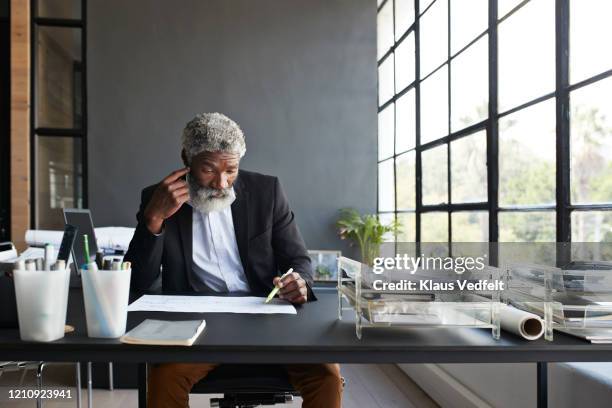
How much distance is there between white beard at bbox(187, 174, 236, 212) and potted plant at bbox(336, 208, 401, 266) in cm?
288

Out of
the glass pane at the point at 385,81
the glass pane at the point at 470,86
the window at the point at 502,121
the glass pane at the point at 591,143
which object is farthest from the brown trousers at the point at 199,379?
the glass pane at the point at 385,81

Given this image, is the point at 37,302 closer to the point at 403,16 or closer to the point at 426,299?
the point at 426,299

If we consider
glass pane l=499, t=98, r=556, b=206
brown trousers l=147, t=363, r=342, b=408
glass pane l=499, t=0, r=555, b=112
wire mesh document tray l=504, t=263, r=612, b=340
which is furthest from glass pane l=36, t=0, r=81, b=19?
wire mesh document tray l=504, t=263, r=612, b=340

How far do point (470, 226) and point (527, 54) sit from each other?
119cm

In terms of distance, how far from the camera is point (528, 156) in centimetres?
276

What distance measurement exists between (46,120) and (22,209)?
897mm

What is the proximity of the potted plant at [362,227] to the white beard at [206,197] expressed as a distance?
9.44ft

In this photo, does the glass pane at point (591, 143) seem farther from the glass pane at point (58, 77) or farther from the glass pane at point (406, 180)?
the glass pane at point (58, 77)

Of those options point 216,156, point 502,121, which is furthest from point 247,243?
point 502,121

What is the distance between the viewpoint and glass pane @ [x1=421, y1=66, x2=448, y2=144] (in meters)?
3.86

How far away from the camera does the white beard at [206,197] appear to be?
6.40 feet

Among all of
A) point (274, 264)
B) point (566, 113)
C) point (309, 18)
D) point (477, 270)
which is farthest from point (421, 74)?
point (477, 270)

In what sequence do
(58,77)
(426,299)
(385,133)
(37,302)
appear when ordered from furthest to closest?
(385,133), (58,77), (426,299), (37,302)

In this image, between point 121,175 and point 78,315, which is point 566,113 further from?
point 121,175
